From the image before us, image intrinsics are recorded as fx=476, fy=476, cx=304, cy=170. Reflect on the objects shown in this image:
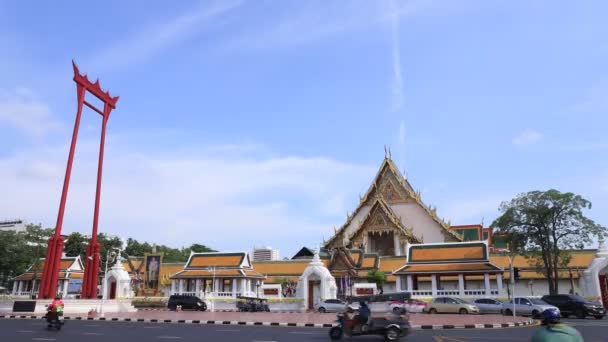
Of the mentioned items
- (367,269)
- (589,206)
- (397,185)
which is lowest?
(367,269)

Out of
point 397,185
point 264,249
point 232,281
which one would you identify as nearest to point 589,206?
point 397,185

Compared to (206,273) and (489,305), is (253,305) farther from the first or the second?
(489,305)

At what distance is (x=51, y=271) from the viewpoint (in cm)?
2786

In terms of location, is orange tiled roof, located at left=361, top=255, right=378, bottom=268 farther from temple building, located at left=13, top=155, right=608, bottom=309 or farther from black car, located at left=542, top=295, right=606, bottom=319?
black car, located at left=542, top=295, right=606, bottom=319

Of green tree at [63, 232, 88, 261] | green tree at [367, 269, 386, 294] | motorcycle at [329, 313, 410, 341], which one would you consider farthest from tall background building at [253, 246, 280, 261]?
motorcycle at [329, 313, 410, 341]

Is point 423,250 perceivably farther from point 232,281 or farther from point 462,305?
point 232,281

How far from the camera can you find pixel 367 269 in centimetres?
3950

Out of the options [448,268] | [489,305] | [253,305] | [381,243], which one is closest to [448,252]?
[448,268]

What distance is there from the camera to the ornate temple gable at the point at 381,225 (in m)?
45.6

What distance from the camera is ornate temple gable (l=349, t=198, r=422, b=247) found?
149 ft

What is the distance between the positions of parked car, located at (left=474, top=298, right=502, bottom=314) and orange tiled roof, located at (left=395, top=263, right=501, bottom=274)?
308 centimetres

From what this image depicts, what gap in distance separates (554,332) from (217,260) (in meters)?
38.2

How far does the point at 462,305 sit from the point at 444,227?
20141 mm

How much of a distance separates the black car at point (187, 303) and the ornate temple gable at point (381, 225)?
18.8m
